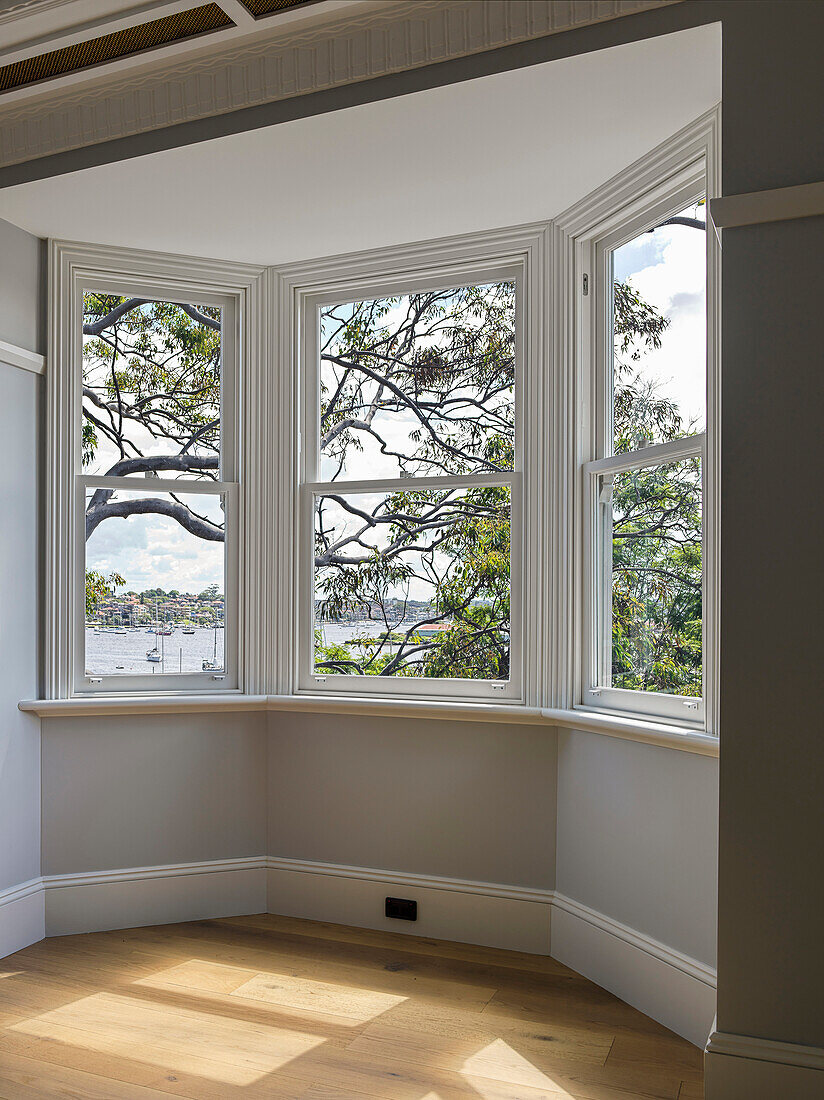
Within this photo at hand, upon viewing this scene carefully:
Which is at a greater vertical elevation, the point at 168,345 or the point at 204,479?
the point at 168,345

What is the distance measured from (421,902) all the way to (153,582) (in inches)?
60.7

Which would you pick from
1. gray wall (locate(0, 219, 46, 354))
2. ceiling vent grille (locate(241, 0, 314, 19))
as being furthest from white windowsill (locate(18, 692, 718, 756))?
Answer: ceiling vent grille (locate(241, 0, 314, 19))

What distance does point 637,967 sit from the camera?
2.62 metres

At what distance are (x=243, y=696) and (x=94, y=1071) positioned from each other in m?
1.37

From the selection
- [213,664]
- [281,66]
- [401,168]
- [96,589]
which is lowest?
[213,664]

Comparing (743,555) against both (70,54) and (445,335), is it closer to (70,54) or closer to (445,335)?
(445,335)

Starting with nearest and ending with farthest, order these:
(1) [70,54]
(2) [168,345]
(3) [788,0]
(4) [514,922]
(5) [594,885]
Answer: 1. (3) [788,0]
2. (1) [70,54]
3. (5) [594,885]
4. (4) [514,922]
5. (2) [168,345]

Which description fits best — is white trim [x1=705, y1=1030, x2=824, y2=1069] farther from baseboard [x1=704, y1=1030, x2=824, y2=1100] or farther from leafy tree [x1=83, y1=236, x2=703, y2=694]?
leafy tree [x1=83, y1=236, x2=703, y2=694]

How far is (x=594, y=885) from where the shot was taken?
2.84m

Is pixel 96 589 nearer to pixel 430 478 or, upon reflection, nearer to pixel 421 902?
pixel 430 478

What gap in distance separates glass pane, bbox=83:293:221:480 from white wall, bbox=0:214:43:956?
212 millimetres

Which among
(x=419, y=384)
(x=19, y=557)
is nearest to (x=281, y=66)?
(x=419, y=384)

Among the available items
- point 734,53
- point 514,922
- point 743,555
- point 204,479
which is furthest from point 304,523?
point 734,53

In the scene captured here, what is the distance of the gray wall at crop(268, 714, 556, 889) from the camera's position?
10.1 feet
